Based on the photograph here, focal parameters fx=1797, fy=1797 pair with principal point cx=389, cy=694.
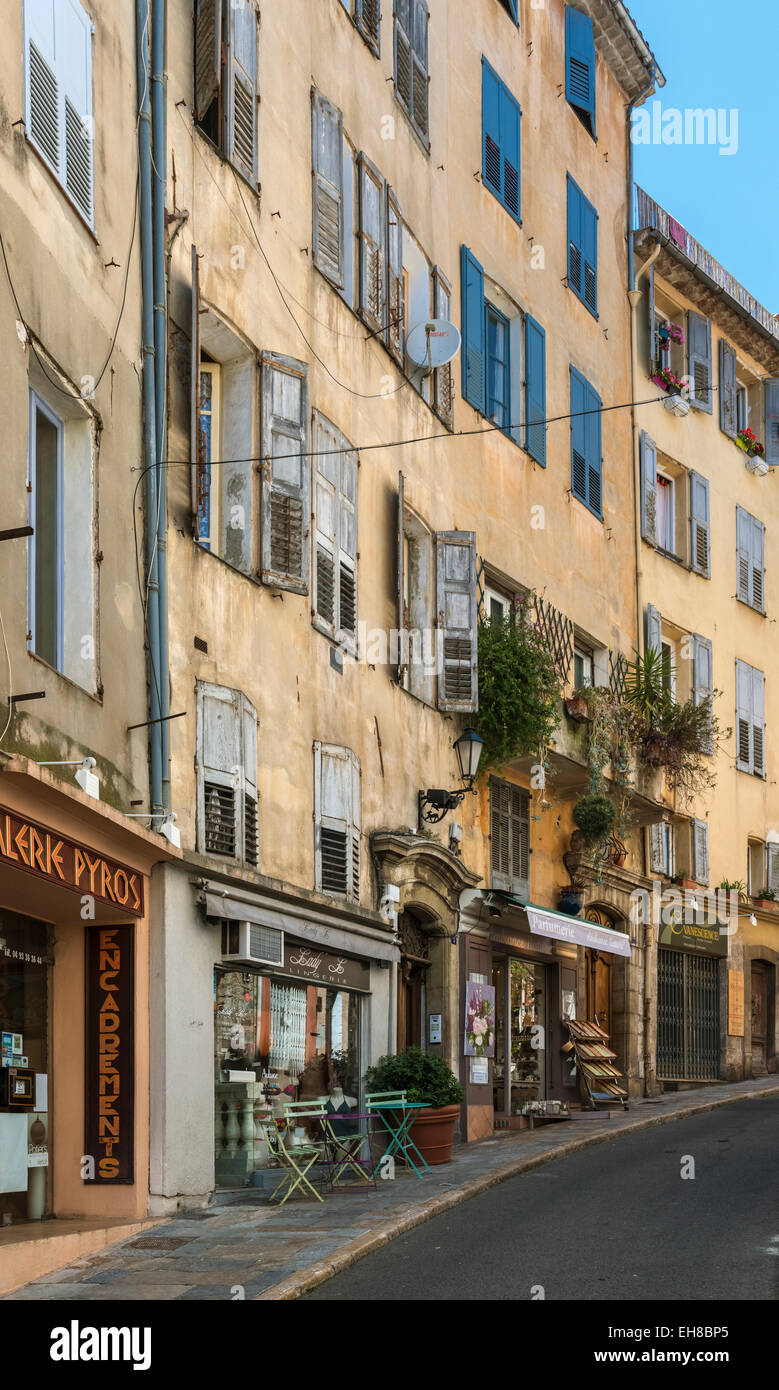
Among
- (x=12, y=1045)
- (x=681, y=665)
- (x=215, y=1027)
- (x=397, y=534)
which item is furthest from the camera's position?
(x=681, y=665)

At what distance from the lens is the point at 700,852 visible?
27719 millimetres

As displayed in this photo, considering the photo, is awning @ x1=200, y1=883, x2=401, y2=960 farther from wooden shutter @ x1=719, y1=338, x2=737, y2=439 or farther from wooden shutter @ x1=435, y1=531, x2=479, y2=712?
wooden shutter @ x1=719, y1=338, x2=737, y2=439

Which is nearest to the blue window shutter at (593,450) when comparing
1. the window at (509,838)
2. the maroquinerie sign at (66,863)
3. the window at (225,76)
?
the window at (509,838)

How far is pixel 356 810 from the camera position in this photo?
54.4 ft

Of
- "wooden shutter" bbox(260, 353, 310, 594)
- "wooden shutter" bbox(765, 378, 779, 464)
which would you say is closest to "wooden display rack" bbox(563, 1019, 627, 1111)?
"wooden shutter" bbox(260, 353, 310, 594)

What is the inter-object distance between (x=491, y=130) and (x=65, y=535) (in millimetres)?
12861

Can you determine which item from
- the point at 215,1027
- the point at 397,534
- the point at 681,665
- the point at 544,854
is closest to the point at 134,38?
the point at 397,534

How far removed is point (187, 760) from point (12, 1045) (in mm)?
2613

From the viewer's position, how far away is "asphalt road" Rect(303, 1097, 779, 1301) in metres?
9.57

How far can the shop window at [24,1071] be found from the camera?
37.7 ft

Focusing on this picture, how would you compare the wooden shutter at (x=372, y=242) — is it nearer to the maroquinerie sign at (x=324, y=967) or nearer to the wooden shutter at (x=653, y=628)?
the maroquinerie sign at (x=324, y=967)

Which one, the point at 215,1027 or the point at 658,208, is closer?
the point at 215,1027

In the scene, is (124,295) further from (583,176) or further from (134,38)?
(583,176)

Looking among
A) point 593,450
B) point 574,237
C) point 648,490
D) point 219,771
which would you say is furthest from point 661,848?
point 219,771
